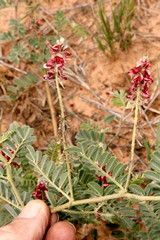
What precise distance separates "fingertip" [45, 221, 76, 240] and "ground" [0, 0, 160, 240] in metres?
0.93

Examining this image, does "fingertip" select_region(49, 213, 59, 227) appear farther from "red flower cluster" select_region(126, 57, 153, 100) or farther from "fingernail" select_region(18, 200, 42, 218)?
"red flower cluster" select_region(126, 57, 153, 100)

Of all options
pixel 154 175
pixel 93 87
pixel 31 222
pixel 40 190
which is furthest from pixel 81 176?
pixel 93 87

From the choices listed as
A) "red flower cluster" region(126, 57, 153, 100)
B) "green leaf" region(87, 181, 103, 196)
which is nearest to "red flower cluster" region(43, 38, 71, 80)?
"red flower cluster" region(126, 57, 153, 100)

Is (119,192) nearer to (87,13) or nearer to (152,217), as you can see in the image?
(152,217)

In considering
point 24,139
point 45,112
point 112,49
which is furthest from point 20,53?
point 24,139

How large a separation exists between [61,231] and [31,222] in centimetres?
14

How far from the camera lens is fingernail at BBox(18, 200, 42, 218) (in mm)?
1271

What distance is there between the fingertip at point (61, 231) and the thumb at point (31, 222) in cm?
4

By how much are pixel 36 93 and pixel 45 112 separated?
0.18 meters

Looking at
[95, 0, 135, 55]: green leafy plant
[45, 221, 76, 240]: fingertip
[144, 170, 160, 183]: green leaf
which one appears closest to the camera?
[144, 170, 160, 183]: green leaf

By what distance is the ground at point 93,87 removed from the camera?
2.30 m

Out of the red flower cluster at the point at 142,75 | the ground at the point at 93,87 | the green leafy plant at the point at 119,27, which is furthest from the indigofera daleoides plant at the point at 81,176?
the green leafy plant at the point at 119,27

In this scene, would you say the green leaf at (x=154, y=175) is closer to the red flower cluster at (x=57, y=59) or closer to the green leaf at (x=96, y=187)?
the green leaf at (x=96, y=187)

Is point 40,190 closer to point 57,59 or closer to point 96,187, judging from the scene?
point 96,187
